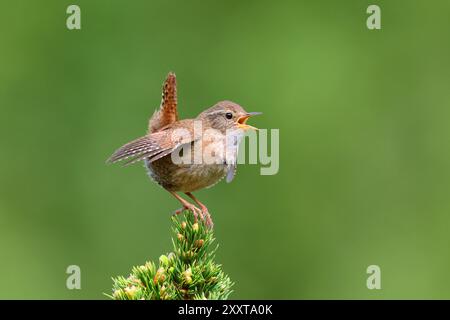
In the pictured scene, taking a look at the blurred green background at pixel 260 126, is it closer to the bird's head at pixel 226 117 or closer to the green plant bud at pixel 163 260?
the bird's head at pixel 226 117

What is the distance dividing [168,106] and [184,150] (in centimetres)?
41

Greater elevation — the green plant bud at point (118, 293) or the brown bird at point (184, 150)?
the brown bird at point (184, 150)

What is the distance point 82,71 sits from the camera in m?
7.79

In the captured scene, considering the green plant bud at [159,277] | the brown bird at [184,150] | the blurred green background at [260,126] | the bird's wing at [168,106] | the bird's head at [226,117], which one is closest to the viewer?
the green plant bud at [159,277]

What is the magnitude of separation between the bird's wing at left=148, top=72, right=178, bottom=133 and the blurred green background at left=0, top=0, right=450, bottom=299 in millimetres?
1731

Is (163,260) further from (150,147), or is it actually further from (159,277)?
(150,147)

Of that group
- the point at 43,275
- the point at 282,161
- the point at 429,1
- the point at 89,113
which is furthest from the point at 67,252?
the point at 429,1

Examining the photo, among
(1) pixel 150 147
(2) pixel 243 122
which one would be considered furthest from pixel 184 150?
(2) pixel 243 122

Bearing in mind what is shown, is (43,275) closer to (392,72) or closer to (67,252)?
(67,252)

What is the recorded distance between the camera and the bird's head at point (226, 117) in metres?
5.34

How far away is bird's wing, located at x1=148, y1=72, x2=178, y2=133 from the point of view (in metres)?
5.20

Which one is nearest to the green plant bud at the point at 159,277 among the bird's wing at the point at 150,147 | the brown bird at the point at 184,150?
the brown bird at the point at 184,150

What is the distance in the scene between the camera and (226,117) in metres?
5.42
